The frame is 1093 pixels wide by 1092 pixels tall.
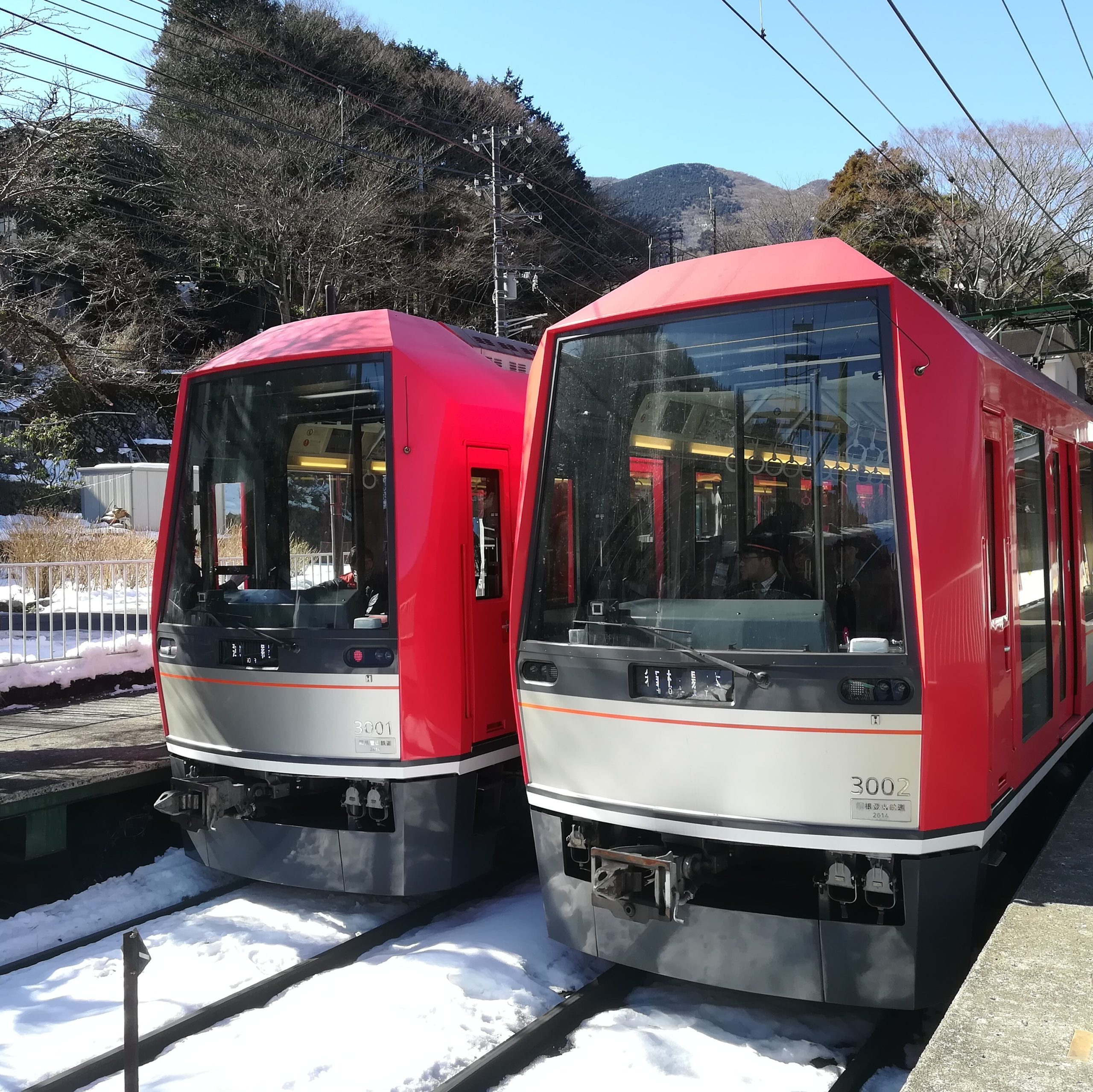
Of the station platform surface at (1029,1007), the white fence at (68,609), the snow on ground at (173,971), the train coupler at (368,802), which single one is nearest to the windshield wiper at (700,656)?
the station platform surface at (1029,1007)

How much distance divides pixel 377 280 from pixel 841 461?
30027 mm

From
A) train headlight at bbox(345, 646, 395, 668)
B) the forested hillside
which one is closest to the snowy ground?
train headlight at bbox(345, 646, 395, 668)

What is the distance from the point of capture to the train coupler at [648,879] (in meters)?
4.09

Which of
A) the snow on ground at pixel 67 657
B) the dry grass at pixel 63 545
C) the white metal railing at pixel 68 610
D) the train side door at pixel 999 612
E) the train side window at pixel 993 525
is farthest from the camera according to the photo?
the dry grass at pixel 63 545

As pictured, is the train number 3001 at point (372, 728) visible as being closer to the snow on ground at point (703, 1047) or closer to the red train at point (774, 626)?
the red train at point (774, 626)

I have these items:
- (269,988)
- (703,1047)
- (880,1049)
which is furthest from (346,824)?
(880,1049)

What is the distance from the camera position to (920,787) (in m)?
3.78

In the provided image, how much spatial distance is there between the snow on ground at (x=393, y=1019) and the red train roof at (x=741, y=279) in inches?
117

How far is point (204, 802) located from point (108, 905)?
A: 42.4 inches

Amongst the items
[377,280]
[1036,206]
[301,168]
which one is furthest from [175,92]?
[1036,206]

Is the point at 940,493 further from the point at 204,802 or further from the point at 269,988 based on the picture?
the point at 204,802

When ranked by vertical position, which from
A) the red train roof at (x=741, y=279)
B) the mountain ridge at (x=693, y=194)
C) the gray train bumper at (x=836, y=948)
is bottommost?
the gray train bumper at (x=836, y=948)

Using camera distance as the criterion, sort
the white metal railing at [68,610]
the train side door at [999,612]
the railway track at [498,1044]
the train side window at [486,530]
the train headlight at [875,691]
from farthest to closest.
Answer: the white metal railing at [68,610]
the train side window at [486,530]
the train side door at [999,612]
the railway track at [498,1044]
the train headlight at [875,691]

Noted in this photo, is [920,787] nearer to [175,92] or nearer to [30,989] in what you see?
[30,989]
